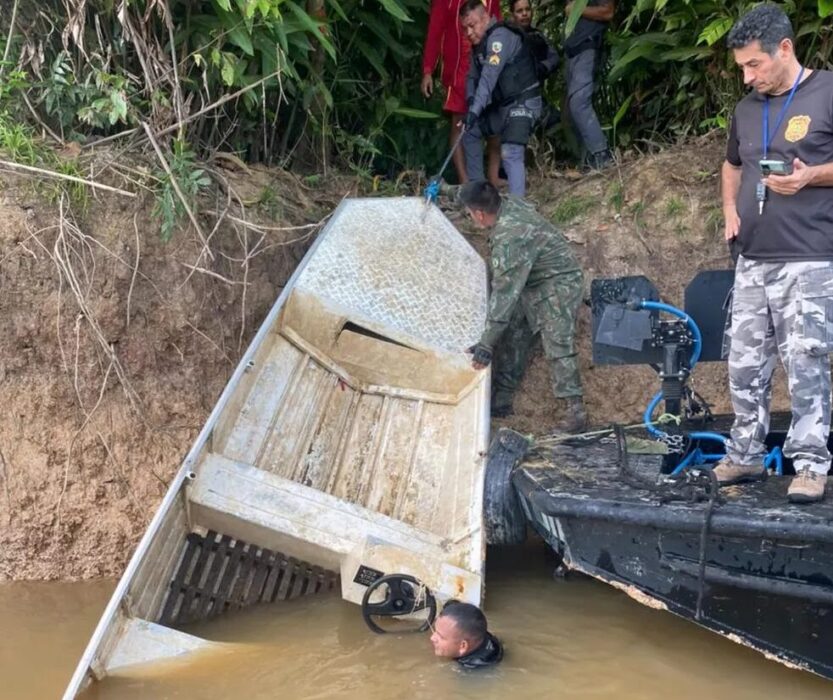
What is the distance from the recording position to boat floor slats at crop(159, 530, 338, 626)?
139 inches

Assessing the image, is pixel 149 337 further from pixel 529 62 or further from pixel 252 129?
pixel 529 62

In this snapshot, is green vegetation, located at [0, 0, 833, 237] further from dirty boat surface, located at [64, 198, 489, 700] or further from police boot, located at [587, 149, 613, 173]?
dirty boat surface, located at [64, 198, 489, 700]

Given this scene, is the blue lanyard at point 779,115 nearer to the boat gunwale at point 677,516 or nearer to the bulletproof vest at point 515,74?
the boat gunwale at point 677,516

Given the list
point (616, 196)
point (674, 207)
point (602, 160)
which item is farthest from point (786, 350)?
point (602, 160)

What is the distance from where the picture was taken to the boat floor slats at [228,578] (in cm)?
352

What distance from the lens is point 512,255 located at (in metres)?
4.32

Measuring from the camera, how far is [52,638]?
3551mm

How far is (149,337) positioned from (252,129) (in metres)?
1.53

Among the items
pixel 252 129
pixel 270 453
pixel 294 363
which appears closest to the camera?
pixel 270 453

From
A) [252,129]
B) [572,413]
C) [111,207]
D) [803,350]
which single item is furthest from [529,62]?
[803,350]

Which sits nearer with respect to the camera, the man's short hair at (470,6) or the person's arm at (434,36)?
the man's short hair at (470,6)

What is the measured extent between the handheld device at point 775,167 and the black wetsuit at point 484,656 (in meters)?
1.84

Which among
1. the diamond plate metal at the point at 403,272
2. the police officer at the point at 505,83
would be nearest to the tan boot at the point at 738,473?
the diamond plate metal at the point at 403,272

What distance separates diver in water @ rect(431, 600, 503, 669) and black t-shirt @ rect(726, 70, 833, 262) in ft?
5.22
